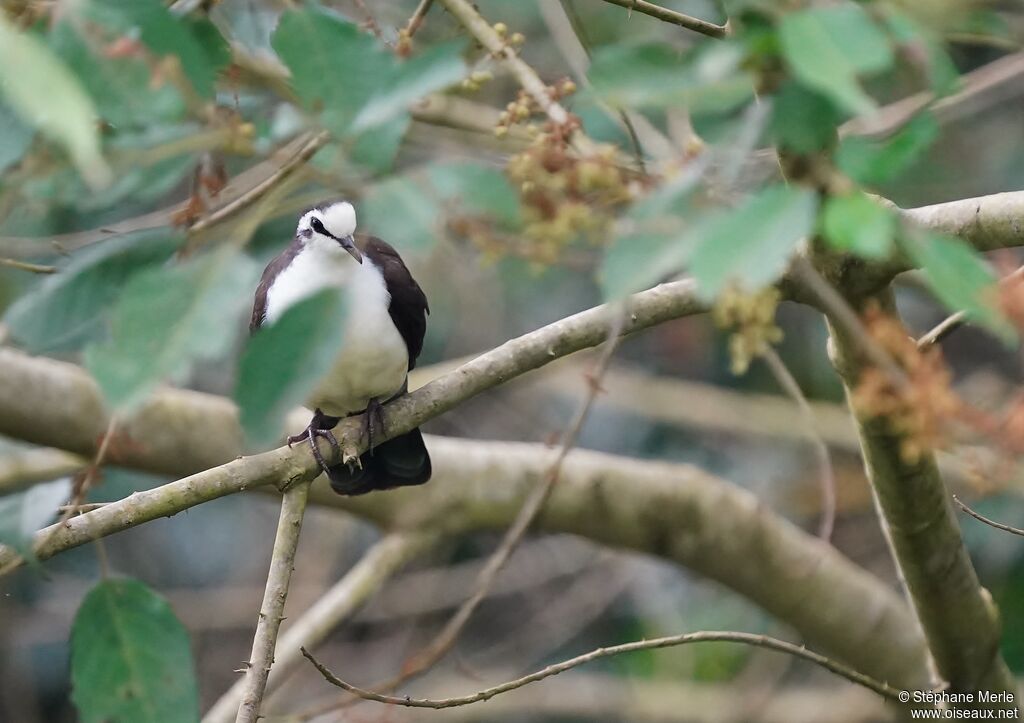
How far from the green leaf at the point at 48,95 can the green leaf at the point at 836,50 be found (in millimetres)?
568

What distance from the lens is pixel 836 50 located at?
3.40 ft

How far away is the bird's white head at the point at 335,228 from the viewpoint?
308 centimetres

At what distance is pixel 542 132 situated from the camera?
2.02 metres

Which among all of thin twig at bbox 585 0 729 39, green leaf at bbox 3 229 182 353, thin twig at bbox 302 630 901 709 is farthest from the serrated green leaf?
thin twig at bbox 302 630 901 709

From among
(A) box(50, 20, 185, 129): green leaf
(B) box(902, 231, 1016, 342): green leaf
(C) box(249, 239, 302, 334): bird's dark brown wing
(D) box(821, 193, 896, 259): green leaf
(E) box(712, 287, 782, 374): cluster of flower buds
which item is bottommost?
(C) box(249, 239, 302, 334): bird's dark brown wing

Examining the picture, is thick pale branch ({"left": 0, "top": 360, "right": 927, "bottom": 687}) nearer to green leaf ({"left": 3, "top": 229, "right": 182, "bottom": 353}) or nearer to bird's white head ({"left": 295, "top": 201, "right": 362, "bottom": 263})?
bird's white head ({"left": 295, "top": 201, "right": 362, "bottom": 263})

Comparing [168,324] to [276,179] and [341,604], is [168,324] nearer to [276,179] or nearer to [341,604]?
[276,179]

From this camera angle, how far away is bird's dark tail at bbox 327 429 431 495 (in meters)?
3.47

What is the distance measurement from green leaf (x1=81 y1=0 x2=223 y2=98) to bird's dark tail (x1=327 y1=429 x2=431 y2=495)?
2062mm

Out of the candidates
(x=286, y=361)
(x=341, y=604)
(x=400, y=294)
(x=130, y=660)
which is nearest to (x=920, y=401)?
(x=286, y=361)

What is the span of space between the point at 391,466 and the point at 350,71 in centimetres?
223

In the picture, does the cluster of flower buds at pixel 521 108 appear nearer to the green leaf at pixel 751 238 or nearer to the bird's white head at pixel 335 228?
the bird's white head at pixel 335 228

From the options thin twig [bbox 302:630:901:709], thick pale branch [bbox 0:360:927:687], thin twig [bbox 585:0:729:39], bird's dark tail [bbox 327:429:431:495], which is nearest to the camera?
thin twig [bbox 585:0:729:39]

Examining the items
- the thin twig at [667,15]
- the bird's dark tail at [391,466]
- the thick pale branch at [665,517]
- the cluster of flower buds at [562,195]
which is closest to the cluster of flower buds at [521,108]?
the thin twig at [667,15]
